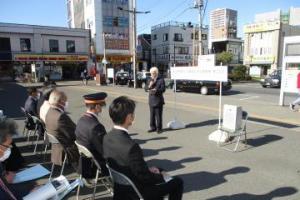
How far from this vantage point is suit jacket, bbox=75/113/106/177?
365 cm

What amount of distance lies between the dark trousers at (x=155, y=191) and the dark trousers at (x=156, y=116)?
475 cm

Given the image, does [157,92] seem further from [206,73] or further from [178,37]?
[178,37]

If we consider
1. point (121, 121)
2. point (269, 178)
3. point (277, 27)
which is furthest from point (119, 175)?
point (277, 27)

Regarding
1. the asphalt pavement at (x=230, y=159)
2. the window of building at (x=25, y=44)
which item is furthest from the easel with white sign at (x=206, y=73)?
the window of building at (x=25, y=44)

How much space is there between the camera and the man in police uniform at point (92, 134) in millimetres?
3662

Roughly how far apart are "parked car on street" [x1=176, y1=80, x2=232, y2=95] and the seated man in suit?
1640cm

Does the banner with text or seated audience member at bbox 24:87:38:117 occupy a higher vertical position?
the banner with text

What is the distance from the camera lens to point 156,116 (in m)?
7.99

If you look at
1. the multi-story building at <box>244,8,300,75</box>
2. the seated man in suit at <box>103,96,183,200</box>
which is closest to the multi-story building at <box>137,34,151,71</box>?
the multi-story building at <box>244,8,300,75</box>

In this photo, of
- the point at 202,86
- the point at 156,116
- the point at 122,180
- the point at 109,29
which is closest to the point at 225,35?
the point at 109,29

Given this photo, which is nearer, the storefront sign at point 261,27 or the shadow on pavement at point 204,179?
the shadow on pavement at point 204,179

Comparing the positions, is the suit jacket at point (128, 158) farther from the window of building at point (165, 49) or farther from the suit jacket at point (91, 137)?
the window of building at point (165, 49)

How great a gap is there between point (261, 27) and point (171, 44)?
18190mm

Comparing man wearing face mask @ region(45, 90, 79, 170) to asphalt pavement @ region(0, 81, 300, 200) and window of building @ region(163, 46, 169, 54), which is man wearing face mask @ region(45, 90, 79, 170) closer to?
asphalt pavement @ region(0, 81, 300, 200)
